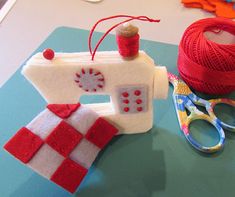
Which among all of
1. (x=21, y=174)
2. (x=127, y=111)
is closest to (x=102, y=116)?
(x=127, y=111)

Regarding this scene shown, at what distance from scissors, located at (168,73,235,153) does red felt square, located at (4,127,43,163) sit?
252 millimetres

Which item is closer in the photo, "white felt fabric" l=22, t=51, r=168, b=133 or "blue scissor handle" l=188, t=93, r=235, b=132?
"white felt fabric" l=22, t=51, r=168, b=133

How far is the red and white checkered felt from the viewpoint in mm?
436

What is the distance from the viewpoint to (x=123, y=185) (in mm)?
459

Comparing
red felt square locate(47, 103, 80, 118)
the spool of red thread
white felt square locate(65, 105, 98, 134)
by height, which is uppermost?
the spool of red thread

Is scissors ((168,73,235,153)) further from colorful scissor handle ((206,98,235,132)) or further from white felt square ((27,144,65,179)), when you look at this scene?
white felt square ((27,144,65,179))

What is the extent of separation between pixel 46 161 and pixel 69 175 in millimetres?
42

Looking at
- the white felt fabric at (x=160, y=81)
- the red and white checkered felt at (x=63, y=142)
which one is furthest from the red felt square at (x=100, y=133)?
the white felt fabric at (x=160, y=81)

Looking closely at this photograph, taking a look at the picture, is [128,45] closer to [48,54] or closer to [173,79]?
[48,54]

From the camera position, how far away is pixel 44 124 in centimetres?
46

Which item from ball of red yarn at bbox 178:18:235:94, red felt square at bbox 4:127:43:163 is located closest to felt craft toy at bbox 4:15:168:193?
red felt square at bbox 4:127:43:163

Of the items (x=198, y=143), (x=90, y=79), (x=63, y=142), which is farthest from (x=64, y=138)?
(x=198, y=143)

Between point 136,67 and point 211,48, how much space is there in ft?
0.54

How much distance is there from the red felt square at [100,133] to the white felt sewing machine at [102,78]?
37 millimetres
